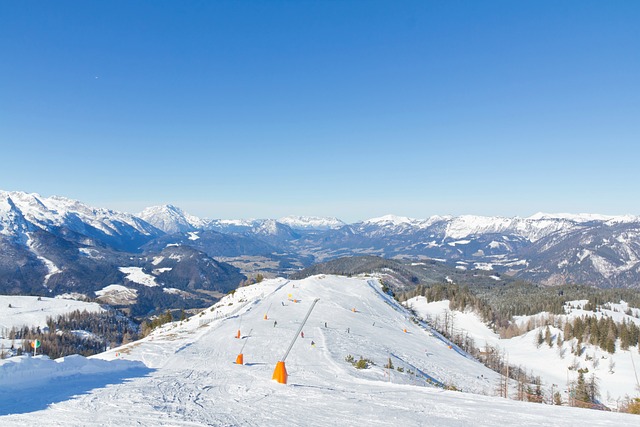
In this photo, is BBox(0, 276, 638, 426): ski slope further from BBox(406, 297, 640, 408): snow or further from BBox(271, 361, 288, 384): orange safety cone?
BBox(406, 297, 640, 408): snow

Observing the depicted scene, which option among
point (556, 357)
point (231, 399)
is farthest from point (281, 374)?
point (556, 357)

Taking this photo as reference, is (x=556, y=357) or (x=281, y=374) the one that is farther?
(x=556, y=357)

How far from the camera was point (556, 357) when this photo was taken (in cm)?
11256

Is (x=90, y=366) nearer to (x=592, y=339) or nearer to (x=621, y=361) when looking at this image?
(x=621, y=361)

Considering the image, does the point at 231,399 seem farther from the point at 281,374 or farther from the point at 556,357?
the point at 556,357

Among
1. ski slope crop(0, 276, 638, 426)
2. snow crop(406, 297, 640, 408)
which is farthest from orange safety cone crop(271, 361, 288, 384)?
snow crop(406, 297, 640, 408)

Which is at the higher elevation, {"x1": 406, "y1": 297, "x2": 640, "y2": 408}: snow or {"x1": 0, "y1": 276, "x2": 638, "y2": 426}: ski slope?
{"x1": 0, "y1": 276, "x2": 638, "y2": 426}: ski slope

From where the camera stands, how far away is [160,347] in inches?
1097

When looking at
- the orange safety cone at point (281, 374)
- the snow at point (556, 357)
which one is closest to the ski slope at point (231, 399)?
the orange safety cone at point (281, 374)

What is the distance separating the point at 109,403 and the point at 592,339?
445ft

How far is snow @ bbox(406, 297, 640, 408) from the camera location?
293 ft

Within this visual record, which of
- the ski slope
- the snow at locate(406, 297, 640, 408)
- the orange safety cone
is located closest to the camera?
the ski slope

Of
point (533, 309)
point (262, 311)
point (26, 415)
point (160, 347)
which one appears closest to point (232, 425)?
point (26, 415)

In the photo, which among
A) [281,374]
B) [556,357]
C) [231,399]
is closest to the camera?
[231,399]
